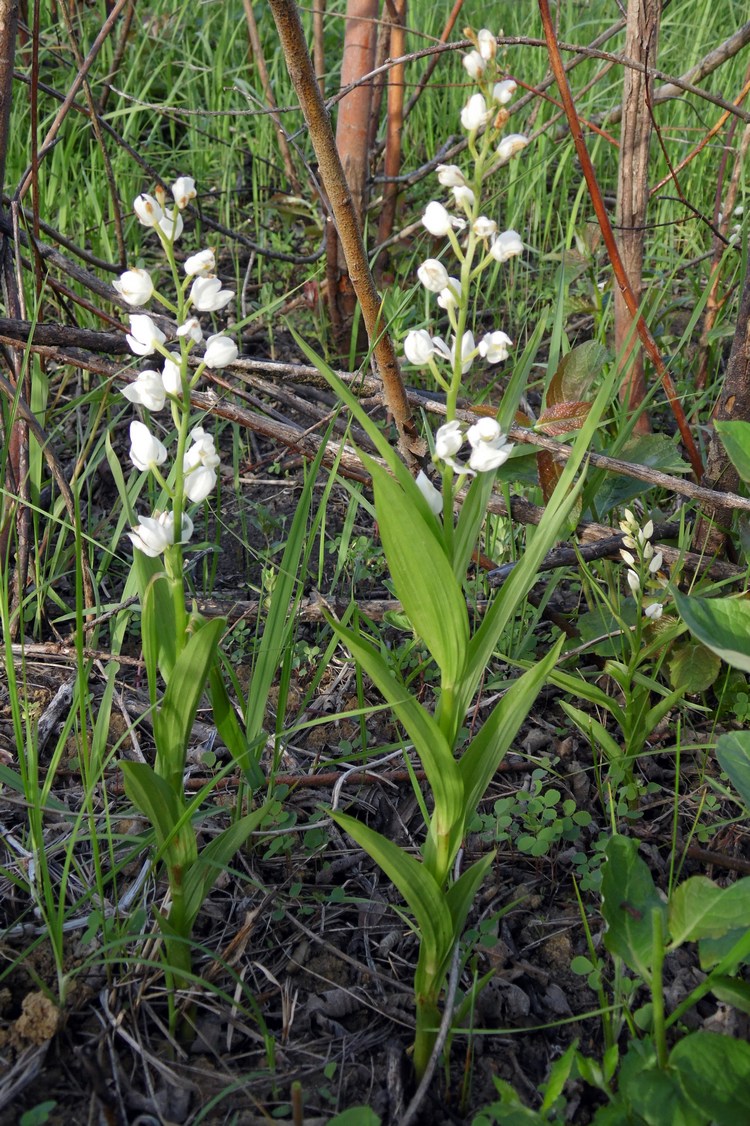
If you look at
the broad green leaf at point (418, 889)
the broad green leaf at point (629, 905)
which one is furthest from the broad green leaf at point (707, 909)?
the broad green leaf at point (418, 889)

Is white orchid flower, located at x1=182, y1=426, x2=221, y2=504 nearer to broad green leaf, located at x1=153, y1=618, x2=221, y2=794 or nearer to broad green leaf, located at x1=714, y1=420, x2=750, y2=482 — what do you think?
broad green leaf, located at x1=153, y1=618, x2=221, y2=794

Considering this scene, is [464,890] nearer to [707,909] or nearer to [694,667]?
[707,909]

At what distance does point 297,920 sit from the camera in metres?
1.25

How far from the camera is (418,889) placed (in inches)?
39.7

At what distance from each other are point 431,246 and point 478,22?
1.42m

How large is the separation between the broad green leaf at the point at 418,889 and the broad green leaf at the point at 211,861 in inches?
6.9

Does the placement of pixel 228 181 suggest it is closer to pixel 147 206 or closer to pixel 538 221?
pixel 538 221

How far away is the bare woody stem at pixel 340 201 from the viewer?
1175 mm

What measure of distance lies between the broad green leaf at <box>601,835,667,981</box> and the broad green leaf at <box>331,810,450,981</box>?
0.61 ft

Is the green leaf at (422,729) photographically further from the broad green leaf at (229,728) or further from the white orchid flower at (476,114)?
the white orchid flower at (476,114)

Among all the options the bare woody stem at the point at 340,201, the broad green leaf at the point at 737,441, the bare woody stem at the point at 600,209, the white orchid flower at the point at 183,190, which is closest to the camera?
the white orchid flower at the point at 183,190

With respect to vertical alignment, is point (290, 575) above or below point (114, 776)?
above

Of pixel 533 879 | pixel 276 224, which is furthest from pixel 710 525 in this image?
pixel 276 224

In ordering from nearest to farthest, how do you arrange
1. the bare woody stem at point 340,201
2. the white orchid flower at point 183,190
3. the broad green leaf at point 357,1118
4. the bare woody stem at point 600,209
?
the broad green leaf at point 357,1118, the white orchid flower at point 183,190, the bare woody stem at point 340,201, the bare woody stem at point 600,209
